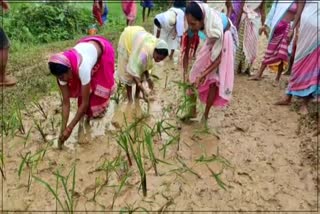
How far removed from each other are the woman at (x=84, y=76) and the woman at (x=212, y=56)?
2.72 ft

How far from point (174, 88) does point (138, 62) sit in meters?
0.97

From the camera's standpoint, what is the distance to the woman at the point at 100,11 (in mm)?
9039

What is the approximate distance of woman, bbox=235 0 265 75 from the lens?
5727 mm

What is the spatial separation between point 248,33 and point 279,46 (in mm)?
478

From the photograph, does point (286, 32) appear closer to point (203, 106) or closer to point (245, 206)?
point (203, 106)

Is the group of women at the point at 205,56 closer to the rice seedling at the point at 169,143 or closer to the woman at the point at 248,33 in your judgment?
the woman at the point at 248,33

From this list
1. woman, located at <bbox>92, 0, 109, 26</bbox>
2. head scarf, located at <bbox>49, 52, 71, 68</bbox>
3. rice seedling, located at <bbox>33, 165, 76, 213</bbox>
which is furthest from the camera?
woman, located at <bbox>92, 0, 109, 26</bbox>

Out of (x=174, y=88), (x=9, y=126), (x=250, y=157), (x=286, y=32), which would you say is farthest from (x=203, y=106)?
(x=9, y=126)

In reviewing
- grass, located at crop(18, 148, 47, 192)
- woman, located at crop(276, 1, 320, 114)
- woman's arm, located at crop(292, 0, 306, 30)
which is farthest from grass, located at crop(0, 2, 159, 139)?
woman's arm, located at crop(292, 0, 306, 30)

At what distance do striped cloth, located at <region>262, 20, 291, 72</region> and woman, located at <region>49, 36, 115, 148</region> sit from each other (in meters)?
2.28

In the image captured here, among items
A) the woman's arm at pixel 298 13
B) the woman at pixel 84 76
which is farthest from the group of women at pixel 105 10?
the woman at pixel 84 76

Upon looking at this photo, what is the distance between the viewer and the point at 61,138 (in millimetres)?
3658

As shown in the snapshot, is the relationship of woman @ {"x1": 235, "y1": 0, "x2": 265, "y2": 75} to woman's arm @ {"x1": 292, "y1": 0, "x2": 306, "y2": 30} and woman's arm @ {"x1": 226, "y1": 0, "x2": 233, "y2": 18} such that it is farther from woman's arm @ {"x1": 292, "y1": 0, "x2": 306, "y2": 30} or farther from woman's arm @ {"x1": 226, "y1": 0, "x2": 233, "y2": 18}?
woman's arm @ {"x1": 292, "y1": 0, "x2": 306, "y2": 30}

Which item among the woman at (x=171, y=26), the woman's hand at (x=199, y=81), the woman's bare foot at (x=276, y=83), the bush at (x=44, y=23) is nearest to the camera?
the woman's hand at (x=199, y=81)
